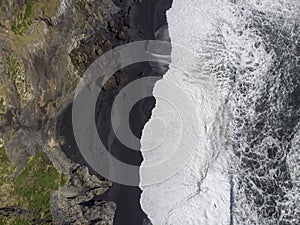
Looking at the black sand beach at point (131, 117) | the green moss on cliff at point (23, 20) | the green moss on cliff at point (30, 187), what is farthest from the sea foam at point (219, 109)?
the green moss on cliff at point (23, 20)

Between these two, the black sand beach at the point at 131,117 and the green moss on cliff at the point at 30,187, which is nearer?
the green moss on cliff at the point at 30,187

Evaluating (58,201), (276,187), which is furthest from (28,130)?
(276,187)

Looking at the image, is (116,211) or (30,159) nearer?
(30,159)

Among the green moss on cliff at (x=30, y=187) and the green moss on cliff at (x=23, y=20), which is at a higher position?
the green moss on cliff at (x=23, y=20)

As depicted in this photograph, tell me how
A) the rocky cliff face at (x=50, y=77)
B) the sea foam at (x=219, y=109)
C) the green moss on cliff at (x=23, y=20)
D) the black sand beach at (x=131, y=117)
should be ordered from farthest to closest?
the sea foam at (x=219, y=109) < the black sand beach at (x=131, y=117) < the green moss on cliff at (x=23, y=20) < the rocky cliff face at (x=50, y=77)

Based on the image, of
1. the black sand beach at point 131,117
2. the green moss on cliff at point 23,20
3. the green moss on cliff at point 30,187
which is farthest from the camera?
the black sand beach at point 131,117

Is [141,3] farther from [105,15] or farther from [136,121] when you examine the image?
[136,121]

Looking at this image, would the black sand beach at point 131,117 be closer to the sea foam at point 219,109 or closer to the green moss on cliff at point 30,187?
the sea foam at point 219,109
